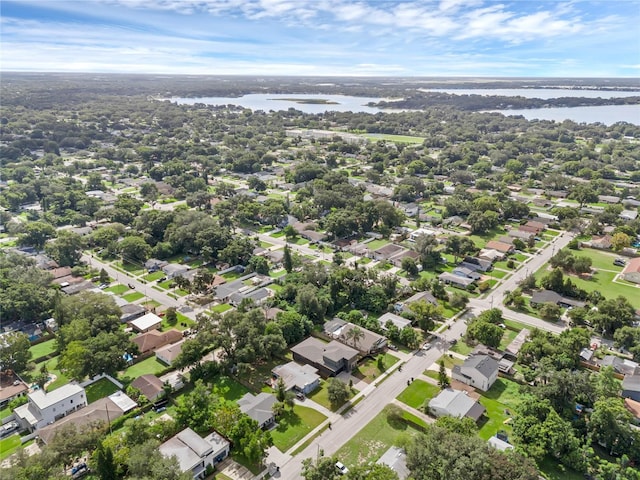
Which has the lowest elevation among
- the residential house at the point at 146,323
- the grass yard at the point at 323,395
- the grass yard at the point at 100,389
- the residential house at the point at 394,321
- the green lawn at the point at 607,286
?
the grass yard at the point at 100,389

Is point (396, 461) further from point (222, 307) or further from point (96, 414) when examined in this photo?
point (222, 307)

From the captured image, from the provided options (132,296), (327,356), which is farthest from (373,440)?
(132,296)

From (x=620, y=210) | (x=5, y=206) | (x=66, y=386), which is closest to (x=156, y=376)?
(x=66, y=386)

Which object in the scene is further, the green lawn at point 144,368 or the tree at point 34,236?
the tree at point 34,236

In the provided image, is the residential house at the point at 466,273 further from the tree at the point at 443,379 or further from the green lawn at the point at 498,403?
the tree at the point at 443,379

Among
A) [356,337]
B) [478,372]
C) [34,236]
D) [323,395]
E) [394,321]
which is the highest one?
[34,236]

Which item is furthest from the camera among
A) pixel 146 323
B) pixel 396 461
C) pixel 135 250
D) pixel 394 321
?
pixel 135 250

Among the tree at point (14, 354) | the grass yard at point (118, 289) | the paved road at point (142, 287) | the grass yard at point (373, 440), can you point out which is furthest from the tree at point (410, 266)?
the tree at point (14, 354)

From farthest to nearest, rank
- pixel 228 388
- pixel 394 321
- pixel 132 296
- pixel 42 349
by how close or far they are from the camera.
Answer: pixel 132 296, pixel 394 321, pixel 42 349, pixel 228 388
